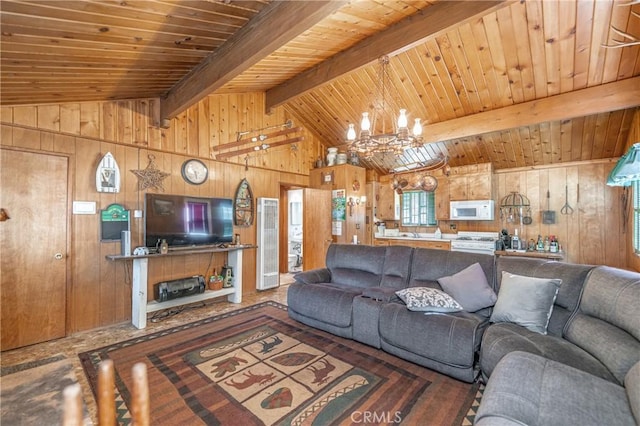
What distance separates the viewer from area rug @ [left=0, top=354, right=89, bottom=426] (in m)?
1.70

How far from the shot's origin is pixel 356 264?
3.84 metres

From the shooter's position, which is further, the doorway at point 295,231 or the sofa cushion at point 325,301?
the doorway at point 295,231

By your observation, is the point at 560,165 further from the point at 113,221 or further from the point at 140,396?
the point at 113,221

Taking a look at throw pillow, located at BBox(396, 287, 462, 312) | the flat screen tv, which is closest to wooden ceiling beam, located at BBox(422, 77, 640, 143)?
throw pillow, located at BBox(396, 287, 462, 312)

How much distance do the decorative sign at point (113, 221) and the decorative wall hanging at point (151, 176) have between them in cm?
39

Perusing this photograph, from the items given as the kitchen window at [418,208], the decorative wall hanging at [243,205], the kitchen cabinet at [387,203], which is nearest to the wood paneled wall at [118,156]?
the decorative wall hanging at [243,205]

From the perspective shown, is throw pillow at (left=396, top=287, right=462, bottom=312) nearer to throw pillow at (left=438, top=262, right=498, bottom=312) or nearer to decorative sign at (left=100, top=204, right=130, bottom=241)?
throw pillow at (left=438, top=262, right=498, bottom=312)

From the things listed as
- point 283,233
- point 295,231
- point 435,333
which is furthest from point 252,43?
point 295,231

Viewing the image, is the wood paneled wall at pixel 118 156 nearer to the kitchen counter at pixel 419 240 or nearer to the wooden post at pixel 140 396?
the kitchen counter at pixel 419 240

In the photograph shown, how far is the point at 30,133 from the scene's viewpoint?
124 inches

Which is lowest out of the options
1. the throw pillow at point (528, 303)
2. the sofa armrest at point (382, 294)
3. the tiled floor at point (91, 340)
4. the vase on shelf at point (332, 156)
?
the tiled floor at point (91, 340)

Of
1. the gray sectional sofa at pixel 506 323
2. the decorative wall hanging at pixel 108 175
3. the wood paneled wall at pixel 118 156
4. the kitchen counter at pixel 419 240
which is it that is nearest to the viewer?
the gray sectional sofa at pixel 506 323
